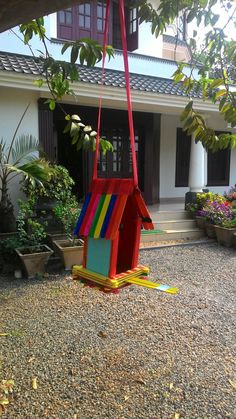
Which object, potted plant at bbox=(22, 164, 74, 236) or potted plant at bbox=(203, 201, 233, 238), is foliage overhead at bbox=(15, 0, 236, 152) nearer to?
potted plant at bbox=(22, 164, 74, 236)

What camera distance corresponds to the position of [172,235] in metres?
7.48

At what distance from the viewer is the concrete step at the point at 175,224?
7.80 metres

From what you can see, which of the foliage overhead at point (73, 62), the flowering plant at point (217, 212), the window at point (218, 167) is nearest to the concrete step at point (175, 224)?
the flowering plant at point (217, 212)

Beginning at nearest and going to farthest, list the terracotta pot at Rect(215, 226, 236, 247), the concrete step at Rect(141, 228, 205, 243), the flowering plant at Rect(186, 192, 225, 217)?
the terracotta pot at Rect(215, 226, 236, 247) → the concrete step at Rect(141, 228, 205, 243) → the flowering plant at Rect(186, 192, 225, 217)

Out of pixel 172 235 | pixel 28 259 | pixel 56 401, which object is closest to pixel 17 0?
pixel 56 401

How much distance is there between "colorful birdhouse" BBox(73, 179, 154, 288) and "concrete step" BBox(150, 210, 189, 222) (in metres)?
5.85

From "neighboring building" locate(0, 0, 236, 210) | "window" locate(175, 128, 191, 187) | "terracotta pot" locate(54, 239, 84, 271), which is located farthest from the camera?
"window" locate(175, 128, 191, 187)

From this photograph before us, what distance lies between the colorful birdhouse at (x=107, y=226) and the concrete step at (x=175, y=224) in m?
5.60

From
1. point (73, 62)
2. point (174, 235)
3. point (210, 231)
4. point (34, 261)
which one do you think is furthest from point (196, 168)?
point (73, 62)

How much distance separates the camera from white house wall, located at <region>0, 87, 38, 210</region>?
6.57 m

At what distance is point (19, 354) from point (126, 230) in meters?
1.53

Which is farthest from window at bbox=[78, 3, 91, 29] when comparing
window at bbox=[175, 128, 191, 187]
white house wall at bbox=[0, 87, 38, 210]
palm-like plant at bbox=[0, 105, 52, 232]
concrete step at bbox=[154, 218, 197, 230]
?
concrete step at bbox=[154, 218, 197, 230]

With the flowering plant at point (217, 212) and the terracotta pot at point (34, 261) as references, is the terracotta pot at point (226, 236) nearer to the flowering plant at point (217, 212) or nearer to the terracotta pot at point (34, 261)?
the flowering plant at point (217, 212)

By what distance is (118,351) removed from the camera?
2.94 metres
